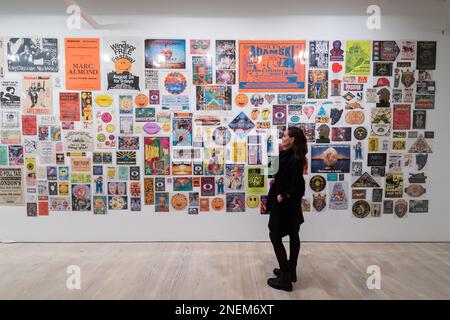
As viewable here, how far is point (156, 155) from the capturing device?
11.2 feet

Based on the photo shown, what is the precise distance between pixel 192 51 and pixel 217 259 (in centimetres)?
236

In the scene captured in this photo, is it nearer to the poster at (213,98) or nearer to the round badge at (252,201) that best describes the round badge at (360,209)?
the round badge at (252,201)

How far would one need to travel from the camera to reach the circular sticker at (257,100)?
3.37 metres

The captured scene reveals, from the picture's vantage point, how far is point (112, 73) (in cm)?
335

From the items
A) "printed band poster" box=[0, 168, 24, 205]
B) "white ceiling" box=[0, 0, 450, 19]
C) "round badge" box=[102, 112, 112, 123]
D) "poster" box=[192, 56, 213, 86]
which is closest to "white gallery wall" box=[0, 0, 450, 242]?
"white ceiling" box=[0, 0, 450, 19]

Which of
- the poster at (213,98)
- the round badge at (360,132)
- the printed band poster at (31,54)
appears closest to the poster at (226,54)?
the poster at (213,98)

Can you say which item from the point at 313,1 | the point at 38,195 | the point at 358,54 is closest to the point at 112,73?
the point at 38,195

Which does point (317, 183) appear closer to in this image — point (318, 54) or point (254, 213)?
point (254, 213)

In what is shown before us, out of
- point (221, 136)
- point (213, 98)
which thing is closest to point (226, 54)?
point (213, 98)

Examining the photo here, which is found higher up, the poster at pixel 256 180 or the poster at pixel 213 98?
the poster at pixel 213 98

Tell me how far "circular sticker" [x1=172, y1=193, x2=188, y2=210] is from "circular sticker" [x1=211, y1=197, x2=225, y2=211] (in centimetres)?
33

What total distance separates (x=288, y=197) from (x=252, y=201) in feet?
3.93

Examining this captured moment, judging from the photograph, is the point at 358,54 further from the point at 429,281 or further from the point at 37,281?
the point at 37,281

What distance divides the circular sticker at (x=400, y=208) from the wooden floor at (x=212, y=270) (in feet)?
1.17
